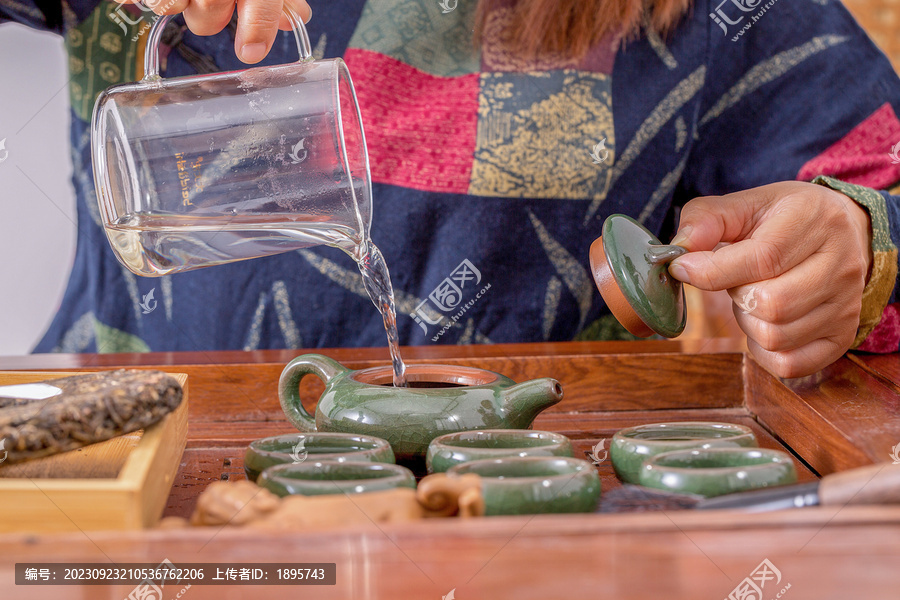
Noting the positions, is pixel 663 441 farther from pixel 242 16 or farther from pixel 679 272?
pixel 242 16

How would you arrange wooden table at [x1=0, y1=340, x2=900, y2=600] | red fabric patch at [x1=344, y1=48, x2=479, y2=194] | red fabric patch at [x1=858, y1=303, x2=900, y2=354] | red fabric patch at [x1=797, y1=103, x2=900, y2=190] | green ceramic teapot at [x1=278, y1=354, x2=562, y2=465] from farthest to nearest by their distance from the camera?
red fabric patch at [x1=344, y1=48, x2=479, y2=194] < red fabric patch at [x1=797, y1=103, x2=900, y2=190] < red fabric patch at [x1=858, y1=303, x2=900, y2=354] < green ceramic teapot at [x1=278, y1=354, x2=562, y2=465] < wooden table at [x1=0, y1=340, x2=900, y2=600]

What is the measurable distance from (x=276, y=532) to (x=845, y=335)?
0.73m

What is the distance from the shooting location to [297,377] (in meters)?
0.85

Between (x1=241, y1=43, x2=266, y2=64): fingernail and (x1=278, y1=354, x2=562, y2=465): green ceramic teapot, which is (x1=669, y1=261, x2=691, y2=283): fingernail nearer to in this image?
(x1=278, y1=354, x2=562, y2=465): green ceramic teapot

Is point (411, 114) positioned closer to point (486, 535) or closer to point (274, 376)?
point (274, 376)

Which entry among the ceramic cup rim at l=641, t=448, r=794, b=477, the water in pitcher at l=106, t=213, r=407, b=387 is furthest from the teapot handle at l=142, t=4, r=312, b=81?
the ceramic cup rim at l=641, t=448, r=794, b=477

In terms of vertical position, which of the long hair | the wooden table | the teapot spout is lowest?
the wooden table

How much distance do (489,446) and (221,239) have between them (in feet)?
1.28

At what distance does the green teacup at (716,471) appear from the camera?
0.57 meters

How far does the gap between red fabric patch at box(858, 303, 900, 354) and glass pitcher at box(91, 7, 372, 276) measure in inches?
27.5

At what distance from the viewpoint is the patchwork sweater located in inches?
50.5

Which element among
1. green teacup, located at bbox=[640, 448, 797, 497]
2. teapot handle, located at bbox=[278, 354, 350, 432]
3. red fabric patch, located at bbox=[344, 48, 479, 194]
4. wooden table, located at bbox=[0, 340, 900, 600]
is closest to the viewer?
wooden table, located at bbox=[0, 340, 900, 600]

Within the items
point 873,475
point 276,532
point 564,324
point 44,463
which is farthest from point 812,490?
point 564,324

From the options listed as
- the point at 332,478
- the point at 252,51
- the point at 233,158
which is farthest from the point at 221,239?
the point at 332,478
